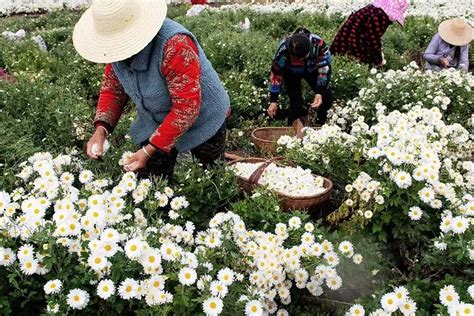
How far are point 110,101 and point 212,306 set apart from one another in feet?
5.34

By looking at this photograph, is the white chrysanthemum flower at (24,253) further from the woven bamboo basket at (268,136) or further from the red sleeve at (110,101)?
the woven bamboo basket at (268,136)

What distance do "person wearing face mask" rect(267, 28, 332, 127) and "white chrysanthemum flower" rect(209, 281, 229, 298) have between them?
2.84 m

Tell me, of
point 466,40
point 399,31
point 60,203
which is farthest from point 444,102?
point 399,31

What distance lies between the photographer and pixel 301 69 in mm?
5012

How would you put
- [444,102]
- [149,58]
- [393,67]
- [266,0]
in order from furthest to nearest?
[266,0] → [393,67] → [444,102] → [149,58]

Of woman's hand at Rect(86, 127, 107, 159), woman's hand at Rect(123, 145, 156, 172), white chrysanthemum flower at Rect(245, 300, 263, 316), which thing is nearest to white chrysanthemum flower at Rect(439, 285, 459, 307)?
white chrysanthemum flower at Rect(245, 300, 263, 316)

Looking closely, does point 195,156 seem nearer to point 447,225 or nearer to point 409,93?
point 447,225

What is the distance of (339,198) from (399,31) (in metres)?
6.80

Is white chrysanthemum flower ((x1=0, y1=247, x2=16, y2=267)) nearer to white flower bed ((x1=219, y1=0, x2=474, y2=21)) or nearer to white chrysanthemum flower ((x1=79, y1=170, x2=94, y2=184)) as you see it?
white chrysanthemum flower ((x1=79, y1=170, x2=94, y2=184))

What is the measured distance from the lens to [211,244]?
2312 mm

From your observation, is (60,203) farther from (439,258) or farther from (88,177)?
(439,258)

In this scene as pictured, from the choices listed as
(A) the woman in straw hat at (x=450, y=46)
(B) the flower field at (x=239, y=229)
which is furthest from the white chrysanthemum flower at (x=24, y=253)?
(A) the woman in straw hat at (x=450, y=46)

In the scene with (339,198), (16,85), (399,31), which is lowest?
(399,31)

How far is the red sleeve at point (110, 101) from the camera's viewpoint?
122 inches
